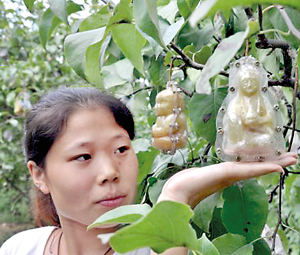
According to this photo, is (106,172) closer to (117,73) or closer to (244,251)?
(244,251)

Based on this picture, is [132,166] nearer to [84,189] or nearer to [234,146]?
[84,189]

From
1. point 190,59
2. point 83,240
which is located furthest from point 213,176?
point 83,240

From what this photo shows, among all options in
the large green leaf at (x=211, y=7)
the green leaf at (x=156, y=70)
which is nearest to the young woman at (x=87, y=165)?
the green leaf at (x=156, y=70)

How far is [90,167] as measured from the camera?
2.05ft

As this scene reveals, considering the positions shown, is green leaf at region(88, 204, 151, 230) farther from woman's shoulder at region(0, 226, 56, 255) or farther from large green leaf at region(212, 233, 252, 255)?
woman's shoulder at region(0, 226, 56, 255)

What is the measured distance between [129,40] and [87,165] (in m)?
0.18

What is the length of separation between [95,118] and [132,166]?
0.29 feet

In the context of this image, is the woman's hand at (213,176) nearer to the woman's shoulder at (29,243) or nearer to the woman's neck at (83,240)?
the woman's neck at (83,240)

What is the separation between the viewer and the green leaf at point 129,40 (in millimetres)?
607

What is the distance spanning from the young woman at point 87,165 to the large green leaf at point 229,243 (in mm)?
61

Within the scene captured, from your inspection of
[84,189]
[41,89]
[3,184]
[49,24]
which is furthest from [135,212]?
[3,184]

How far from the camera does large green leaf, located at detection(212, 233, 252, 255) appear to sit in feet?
1.84

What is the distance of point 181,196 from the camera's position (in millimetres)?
521

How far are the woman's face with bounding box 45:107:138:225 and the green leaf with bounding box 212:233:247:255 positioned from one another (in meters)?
0.15
